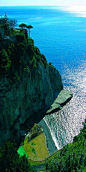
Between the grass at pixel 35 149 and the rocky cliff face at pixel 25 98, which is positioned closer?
the grass at pixel 35 149

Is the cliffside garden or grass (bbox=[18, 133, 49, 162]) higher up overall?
the cliffside garden

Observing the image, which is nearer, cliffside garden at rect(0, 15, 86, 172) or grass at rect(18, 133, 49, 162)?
cliffside garden at rect(0, 15, 86, 172)

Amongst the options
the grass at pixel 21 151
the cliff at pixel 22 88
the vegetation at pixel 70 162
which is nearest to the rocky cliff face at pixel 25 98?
the cliff at pixel 22 88

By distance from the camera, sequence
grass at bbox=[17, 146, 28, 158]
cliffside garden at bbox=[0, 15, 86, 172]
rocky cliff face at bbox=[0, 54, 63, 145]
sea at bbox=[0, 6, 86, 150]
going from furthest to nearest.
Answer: sea at bbox=[0, 6, 86, 150] < rocky cliff face at bbox=[0, 54, 63, 145] < grass at bbox=[17, 146, 28, 158] < cliffside garden at bbox=[0, 15, 86, 172]

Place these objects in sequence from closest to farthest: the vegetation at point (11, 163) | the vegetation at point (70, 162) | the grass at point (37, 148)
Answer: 1. the vegetation at point (70, 162)
2. the vegetation at point (11, 163)
3. the grass at point (37, 148)

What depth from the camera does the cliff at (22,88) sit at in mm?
55312

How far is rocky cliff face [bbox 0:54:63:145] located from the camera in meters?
55.0

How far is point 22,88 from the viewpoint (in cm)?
6253

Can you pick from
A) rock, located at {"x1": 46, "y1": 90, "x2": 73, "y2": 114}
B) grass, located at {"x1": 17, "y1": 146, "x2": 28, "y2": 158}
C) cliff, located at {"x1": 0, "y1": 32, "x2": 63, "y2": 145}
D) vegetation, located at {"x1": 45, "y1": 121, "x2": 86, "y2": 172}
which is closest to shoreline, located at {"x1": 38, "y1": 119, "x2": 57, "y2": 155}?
cliff, located at {"x1": 0, "y1": 32, "x2": 63, "y2": 145}

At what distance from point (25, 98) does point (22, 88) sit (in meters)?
4.27

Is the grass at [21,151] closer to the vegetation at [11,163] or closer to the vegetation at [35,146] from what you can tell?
the vegetation at [35,146]

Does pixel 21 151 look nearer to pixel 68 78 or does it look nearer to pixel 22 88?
pixel 22 88

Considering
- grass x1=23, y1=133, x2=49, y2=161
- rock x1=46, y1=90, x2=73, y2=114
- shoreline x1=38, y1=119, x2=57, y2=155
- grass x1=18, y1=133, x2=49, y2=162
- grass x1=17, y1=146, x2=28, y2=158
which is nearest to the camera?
grass x1=17, y1=146, x2=28, y2=158

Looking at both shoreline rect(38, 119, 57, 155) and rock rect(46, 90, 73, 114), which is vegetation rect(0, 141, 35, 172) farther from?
rock rect(46, 90, 73, 114)
